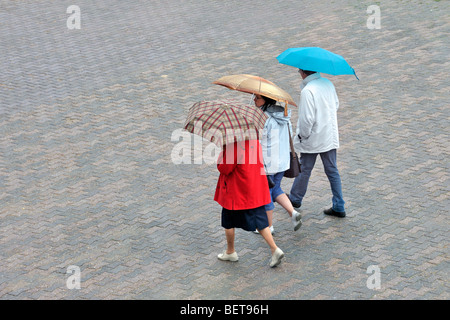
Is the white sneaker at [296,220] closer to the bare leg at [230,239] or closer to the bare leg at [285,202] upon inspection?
the bare leg at [285,202]

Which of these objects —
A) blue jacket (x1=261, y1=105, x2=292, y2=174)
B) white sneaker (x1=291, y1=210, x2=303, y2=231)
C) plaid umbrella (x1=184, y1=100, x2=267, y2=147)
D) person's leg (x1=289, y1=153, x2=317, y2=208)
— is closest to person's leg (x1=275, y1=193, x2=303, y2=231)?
white sneaker (x1=291, y1=210, x2=303, y2=231)

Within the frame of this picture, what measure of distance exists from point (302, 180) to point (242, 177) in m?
1.37

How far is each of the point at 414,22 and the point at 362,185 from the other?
21.8 feet

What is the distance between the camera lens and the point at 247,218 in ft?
19.9

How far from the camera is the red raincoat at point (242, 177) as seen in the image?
581 cm

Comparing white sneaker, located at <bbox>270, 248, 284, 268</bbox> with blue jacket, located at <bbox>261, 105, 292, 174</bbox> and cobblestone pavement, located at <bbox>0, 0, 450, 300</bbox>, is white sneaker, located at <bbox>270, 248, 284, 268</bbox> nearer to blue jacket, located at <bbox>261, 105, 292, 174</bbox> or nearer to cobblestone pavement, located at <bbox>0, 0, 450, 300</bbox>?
cobblestone pavement, located at <bbox>0, 0, 450, 300</bbox>

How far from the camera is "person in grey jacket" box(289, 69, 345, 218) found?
6.64 meters

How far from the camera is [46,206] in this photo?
7320mm

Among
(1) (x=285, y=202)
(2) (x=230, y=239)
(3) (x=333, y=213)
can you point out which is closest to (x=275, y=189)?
(1) (x=285, y=202)

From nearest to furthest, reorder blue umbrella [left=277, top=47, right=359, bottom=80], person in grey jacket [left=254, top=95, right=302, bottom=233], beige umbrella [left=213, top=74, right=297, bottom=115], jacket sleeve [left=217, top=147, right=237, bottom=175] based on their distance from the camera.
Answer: jacket sleeve [left=217, top=147, right=237, bottom=175] < beige umbrella [left=213, top=74, right=297, bottom=115] < person in grey jacket [left=254, top=95, right=302, bottom=233] < blue umbrella [left=277, top=47, right=359, bottom=80]

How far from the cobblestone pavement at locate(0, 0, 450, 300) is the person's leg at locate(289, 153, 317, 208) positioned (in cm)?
22
